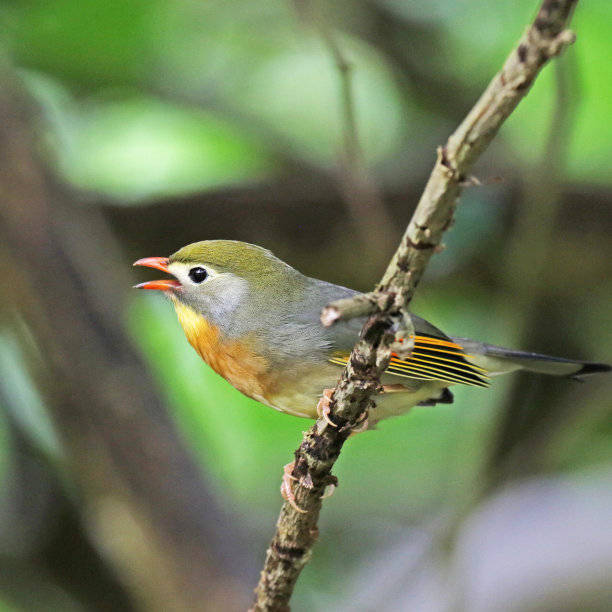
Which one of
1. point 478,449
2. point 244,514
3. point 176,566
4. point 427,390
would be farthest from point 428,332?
point 244,514

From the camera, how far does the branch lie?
1.32 m

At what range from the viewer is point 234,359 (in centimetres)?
281

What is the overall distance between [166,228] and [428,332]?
220 cm

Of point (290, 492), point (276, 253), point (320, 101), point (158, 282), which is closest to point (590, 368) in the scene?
point (290, 492)

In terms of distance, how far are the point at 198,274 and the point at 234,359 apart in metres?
0.28

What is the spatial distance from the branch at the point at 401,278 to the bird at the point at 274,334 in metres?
0.50

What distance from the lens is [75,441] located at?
14.3ft

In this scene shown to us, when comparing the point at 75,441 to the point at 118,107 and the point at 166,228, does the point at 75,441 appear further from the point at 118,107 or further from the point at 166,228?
the point at 118,107

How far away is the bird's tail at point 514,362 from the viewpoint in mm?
3155

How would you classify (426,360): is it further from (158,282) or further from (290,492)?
(158,282)

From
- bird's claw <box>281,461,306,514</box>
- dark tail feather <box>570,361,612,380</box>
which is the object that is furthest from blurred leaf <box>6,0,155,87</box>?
bird's claw <box>281,461,306,514</box>

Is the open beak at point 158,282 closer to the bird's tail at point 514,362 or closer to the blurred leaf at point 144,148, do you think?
the bird's tail at point 514,362

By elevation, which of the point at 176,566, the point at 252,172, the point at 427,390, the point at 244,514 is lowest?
the point at 176,566

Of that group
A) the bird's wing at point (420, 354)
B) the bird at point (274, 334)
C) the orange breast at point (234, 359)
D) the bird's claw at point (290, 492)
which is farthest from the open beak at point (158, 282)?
the bird's claw at point (290, 492)
